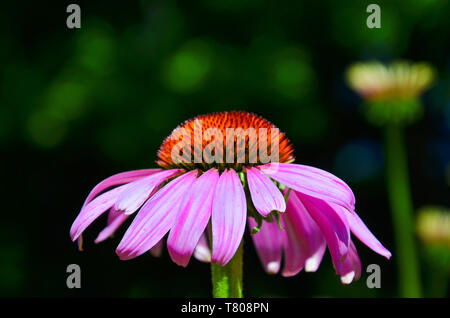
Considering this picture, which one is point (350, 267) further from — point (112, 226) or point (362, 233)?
point (112, 226)

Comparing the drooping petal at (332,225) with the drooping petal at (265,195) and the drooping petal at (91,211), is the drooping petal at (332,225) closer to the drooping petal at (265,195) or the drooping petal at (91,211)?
the drooping petal at (265,195)

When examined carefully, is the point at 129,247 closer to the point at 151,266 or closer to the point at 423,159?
the point at 151,266

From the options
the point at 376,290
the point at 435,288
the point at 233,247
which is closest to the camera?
the point at 233,247

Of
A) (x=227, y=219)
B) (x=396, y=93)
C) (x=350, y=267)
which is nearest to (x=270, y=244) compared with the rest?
(x=350, y=267)

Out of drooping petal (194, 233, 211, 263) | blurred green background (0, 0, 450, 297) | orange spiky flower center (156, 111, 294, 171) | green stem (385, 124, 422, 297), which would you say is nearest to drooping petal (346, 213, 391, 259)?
orange spiky flower center (156, 111, 294, 171)

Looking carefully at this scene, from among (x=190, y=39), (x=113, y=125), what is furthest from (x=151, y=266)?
(x=190, y=39)
